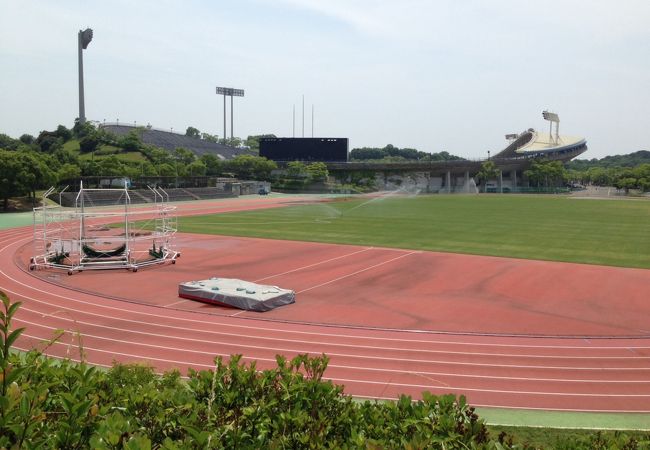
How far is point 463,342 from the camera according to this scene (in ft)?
54.6

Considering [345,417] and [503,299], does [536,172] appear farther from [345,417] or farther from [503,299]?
[345,417]

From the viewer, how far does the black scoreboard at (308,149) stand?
123 m

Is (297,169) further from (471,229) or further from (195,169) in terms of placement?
(471,229)

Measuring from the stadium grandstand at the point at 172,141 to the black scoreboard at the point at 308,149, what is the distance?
2416cm

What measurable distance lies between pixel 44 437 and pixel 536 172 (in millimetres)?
133698

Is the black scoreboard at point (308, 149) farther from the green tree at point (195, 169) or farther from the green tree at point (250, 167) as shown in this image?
the green tree at point (195, 169)

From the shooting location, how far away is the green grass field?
34.5 m

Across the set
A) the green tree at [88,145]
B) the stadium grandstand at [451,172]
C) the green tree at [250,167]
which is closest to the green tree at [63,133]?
the green tree at [88,145]

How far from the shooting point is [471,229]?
4562 cm

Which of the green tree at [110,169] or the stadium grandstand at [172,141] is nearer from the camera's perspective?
the green tree at [110,169]

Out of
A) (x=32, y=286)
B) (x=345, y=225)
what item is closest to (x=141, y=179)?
(x=345, y=225)

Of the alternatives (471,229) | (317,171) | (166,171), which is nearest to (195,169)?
(166,171)

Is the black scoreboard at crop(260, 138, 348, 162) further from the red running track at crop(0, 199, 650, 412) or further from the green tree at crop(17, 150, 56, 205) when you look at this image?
the red running track at crop(0, 199, 650, 412)

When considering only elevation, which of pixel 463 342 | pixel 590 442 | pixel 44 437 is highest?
pixel 44 437
